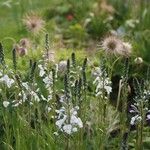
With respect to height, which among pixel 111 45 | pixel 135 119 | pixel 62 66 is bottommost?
pixel 135 119

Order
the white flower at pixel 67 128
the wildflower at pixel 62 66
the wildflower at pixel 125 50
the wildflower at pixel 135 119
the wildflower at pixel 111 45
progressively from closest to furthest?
the white flower at pixel 67 128
the wildflower at pixel 135 119
the wildflower at pixel 111 45
the wildflower at pixel 62 66
the wildflower at pixel 125 50

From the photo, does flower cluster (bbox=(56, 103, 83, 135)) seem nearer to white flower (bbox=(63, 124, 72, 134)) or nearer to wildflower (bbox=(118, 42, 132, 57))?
white flower (bbox=(63, 124, 72, 134))

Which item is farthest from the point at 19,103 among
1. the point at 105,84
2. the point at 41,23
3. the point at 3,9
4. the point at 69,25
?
the point at 3,9

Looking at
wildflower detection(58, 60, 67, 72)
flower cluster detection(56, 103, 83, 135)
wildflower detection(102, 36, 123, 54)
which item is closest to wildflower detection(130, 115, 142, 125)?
flower cluster detection(56, 103, 83, 135)

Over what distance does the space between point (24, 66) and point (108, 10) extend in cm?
315

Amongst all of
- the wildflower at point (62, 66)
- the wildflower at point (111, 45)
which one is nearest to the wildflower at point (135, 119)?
the wildflower at point (111, 45)

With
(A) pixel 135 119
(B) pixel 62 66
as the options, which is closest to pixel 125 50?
(B) pixel 62 66

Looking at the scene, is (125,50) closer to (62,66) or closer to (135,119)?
(62,66)

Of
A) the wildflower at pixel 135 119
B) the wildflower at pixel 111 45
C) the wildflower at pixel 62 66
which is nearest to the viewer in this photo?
the wildflower at pixel 135 119

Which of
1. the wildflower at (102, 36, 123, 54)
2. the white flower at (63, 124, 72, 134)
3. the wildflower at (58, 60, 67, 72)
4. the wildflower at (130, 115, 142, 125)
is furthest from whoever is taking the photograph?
the wildflower at (58, 60, 67, 72)

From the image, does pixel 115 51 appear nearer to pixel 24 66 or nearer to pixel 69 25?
pixel 24 66

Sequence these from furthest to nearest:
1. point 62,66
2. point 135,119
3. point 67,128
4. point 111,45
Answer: point 62,66, point 111,45, point 135,119, point 67,128

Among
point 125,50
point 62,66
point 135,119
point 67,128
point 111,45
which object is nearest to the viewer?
point 67,128

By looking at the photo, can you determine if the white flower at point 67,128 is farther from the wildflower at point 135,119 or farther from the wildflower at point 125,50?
the wildflower at point 125,50
